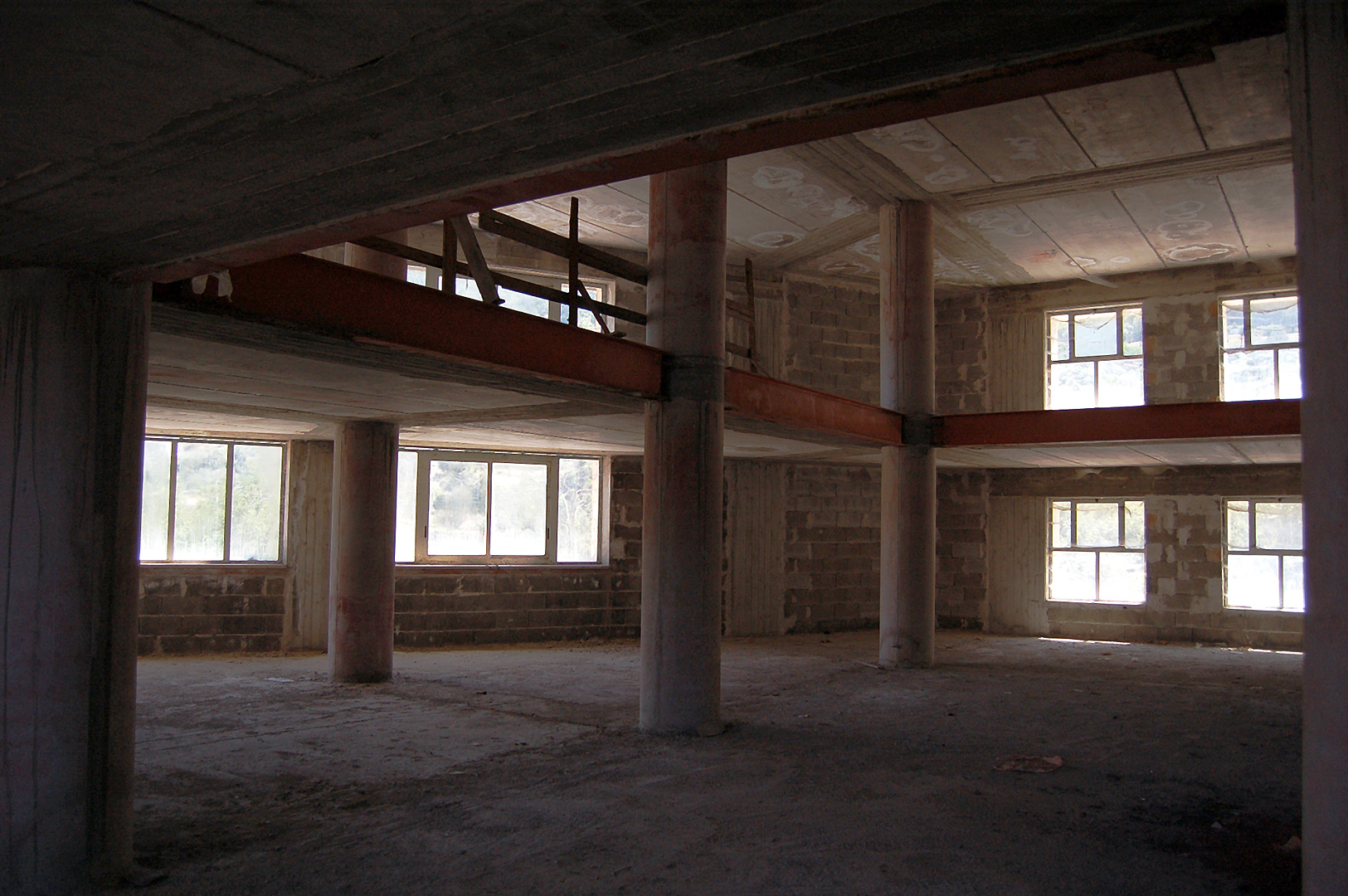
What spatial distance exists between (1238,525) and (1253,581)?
828mm

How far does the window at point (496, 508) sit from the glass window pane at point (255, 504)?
1.57 meters

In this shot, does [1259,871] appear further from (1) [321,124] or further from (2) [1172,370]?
(2) [1172,370]

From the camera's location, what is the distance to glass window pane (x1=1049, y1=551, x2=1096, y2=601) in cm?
1462

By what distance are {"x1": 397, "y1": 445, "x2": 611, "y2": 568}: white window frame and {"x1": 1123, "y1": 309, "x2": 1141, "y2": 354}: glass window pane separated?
330 inches

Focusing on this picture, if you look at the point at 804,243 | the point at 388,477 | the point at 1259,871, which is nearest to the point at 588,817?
the point at 1259,871

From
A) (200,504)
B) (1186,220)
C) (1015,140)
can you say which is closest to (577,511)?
(200,504)

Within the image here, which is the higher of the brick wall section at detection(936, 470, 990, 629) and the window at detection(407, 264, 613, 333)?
the window at detection(407, 264, 613, 333)

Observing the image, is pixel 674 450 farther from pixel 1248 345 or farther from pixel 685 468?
pixel 1248 345

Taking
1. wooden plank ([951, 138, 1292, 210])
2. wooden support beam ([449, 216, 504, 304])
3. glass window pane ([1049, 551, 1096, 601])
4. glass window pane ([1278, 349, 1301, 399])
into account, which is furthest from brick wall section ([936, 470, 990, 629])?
wooden support beam ([449, 216, 504, 304])

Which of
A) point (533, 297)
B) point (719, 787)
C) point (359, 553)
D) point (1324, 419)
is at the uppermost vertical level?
point (533, 297)

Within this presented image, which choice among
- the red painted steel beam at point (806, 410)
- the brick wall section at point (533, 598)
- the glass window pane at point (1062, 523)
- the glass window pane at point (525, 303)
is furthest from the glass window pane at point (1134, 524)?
the glass window pane at point (525, 303)

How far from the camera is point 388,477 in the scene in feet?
31.4

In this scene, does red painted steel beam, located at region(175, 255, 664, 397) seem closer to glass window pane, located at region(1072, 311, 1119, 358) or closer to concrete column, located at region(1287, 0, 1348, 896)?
concrete column, located at region(1287, 0, 1348, 896)

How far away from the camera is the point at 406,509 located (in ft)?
41.5
